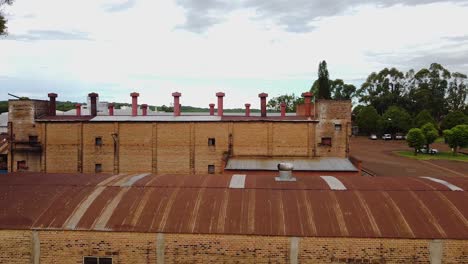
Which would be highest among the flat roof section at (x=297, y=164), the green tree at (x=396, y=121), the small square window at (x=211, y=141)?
the green tree at (x=396, y=121)

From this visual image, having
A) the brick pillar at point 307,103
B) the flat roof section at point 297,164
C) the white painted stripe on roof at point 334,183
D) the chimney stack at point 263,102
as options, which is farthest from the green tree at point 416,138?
the white painted stripe on roof at point 334,183

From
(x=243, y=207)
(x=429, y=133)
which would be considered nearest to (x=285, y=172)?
(x=243, y=207)

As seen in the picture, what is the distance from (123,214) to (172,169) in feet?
50.0

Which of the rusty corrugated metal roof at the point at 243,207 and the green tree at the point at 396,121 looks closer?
the rusty corrugated metal roof at the point at 243,207

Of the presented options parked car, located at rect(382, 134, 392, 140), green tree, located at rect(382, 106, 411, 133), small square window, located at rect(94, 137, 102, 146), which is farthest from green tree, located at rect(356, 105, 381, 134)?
small square window, located at rect(94, 137, 102, 146)

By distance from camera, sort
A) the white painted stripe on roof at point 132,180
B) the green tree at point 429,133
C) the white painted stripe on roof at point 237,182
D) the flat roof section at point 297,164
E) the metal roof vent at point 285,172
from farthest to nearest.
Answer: the green tree at point 429,133 → the flat roof section at point 297,164 → the metal roof vent at point 285,172 → the white painted stripe on roof at point 132,180 → the white painted stripe on roof at point 237,182

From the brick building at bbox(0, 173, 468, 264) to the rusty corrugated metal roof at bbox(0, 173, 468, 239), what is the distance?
39mm

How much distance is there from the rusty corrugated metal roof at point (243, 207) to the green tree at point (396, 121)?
61.6 meters

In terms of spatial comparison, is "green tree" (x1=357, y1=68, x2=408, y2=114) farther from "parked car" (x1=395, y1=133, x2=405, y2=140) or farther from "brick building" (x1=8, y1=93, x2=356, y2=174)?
"brick building" (x1=8, y1=93, x2=356, y2=174)

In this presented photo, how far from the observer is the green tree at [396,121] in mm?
74062

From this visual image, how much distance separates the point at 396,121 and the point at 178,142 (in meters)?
58.1

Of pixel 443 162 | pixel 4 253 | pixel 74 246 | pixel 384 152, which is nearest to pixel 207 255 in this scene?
pixel 74 246

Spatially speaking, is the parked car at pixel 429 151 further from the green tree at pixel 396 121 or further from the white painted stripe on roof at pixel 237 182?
the white painted stripe on roof at pixel 237 182

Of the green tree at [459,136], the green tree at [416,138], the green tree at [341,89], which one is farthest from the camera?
the green tree at [341,89]
